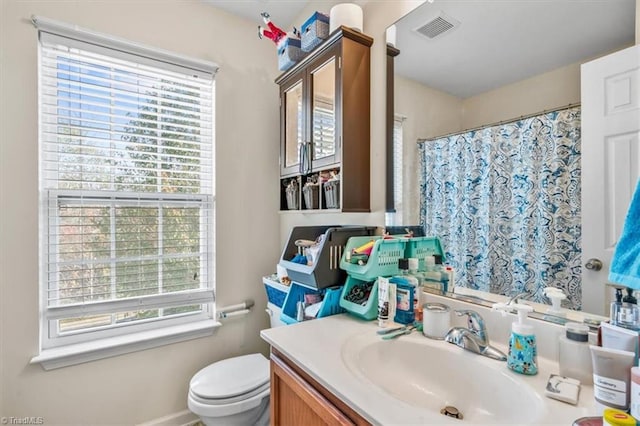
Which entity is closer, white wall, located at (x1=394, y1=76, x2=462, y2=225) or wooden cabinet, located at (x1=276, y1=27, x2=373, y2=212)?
white wall, located at (x1=394, y1=76, x2=462, y2=225)

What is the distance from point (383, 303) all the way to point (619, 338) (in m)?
0.59

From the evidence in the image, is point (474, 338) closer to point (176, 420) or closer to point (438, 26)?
point (438, 26)

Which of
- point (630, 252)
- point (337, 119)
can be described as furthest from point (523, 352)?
point (337, 119)

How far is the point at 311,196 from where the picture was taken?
1572 mm

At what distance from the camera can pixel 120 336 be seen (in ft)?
5.24

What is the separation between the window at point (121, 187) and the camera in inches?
56.7

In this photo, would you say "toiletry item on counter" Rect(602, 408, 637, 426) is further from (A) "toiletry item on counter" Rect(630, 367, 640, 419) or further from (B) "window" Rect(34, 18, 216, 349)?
(B) "window" Rect(34, 18, 216, 349)

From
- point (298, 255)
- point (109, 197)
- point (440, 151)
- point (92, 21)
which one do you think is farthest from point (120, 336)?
point (440, 151)

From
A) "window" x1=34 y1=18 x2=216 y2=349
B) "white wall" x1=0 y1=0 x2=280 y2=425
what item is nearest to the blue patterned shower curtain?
"white wall" x1=0 y1=0 x2=280 y2=425

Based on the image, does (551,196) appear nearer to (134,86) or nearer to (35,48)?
(134,86)

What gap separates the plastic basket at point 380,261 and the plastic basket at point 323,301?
0.11 meters

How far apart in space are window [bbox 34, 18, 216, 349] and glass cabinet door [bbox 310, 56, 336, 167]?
0.71 m

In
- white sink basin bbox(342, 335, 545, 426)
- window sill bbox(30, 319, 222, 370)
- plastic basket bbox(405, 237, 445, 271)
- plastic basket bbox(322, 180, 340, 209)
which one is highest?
plastic basket bbox(322, 180, 340, 209)

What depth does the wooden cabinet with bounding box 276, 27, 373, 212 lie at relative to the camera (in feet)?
4.39
